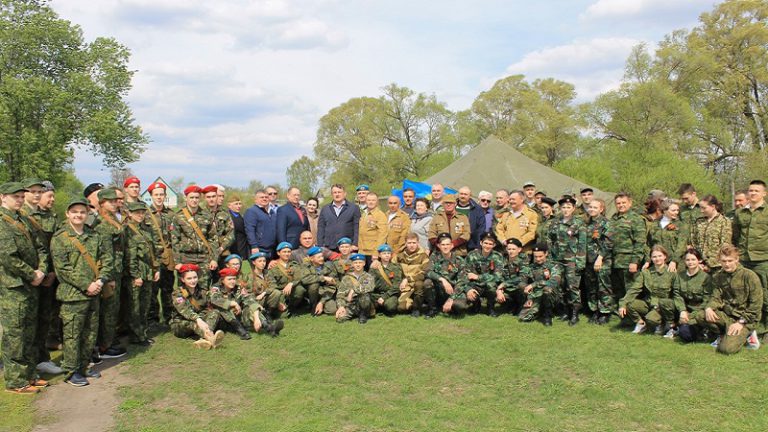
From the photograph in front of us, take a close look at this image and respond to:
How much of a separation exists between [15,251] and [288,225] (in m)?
3.89

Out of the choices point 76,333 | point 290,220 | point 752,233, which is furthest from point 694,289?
point 76,333

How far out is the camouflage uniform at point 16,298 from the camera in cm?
477

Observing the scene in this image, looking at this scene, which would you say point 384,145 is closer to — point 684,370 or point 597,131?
point 597,131

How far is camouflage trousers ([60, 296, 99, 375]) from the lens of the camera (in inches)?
199

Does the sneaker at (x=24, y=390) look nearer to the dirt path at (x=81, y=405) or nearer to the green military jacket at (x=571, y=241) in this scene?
the dirt path at (x=81, y=405)

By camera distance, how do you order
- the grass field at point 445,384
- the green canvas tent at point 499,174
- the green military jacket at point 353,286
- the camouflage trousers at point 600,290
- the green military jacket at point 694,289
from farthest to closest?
the green canvas tent at point 499,174 → the green military jacket at point 353,286 → the camouflage trousers at point 600,290 → the green military jacket at point 694,289 → the grass field at point 445,384

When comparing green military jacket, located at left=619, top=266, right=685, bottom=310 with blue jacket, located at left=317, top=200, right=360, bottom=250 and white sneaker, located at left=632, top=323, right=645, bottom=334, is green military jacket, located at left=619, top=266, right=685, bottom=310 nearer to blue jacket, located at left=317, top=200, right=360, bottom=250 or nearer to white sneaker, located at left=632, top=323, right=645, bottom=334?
white sneaker, located at left=632, top=323, right=645, bottom=334

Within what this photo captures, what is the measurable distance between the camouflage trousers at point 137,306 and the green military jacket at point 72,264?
104cm

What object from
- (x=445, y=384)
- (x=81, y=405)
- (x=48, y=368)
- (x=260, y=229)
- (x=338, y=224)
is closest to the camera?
(x=81, y=405)

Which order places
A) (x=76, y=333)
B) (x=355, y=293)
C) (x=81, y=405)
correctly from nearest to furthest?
1. (x=81, y=405)
2. (x=76, y=333)
3. (x=355, y=293)

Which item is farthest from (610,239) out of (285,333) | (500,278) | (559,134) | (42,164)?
(559,134)

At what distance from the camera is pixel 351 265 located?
25.5 ft

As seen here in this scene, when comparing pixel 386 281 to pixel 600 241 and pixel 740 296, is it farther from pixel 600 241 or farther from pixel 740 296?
pixel 740 296

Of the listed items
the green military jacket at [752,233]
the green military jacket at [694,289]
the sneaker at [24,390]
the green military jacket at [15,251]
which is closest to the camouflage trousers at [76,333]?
the sneaker at [24,390]
